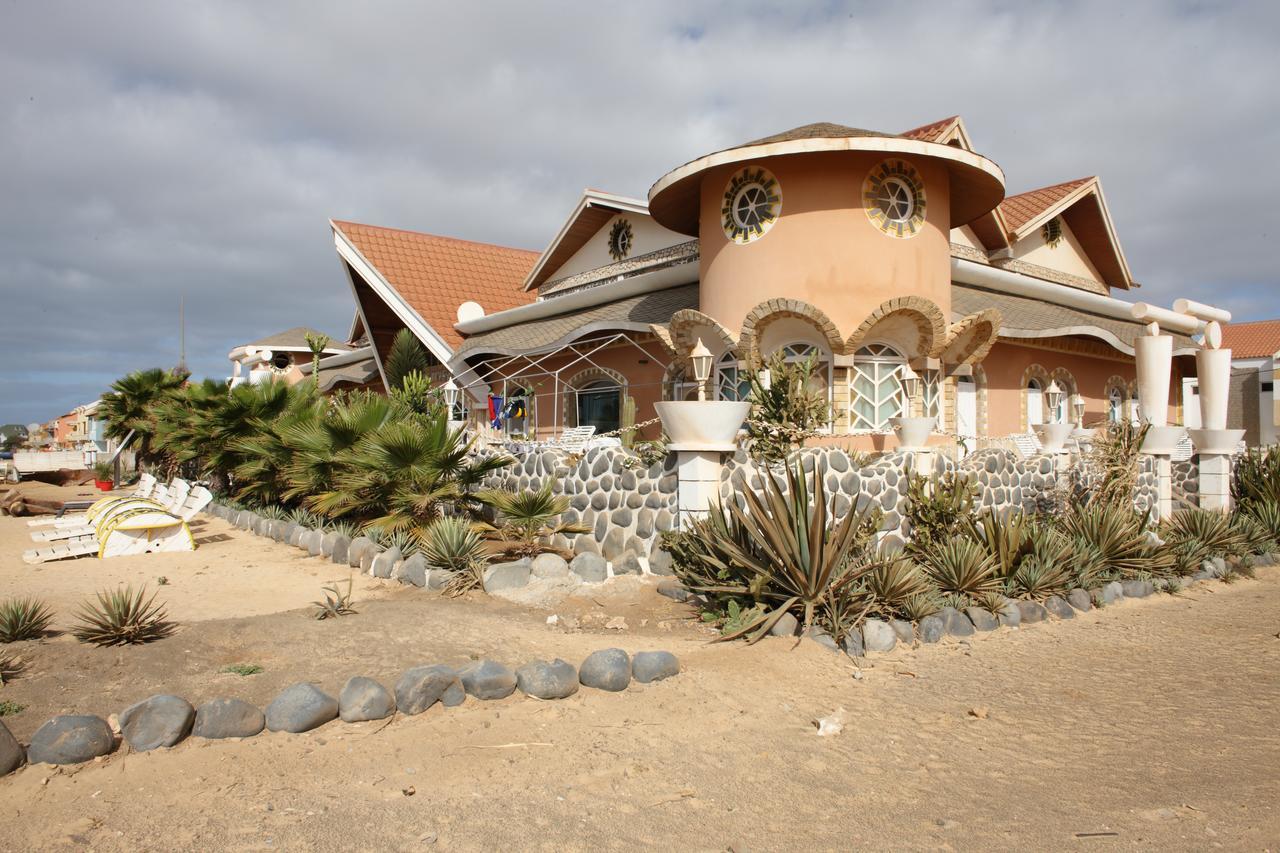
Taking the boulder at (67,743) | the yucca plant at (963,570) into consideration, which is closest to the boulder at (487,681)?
the boulder at (67,743)

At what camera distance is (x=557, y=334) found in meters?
17.8

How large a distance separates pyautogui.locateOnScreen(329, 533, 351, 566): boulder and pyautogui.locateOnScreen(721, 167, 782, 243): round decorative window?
7776 millimetres

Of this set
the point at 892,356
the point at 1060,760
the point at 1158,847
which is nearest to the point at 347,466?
the point at 892,356

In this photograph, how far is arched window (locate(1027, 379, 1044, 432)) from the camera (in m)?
17.9

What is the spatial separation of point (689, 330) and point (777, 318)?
1681 mm

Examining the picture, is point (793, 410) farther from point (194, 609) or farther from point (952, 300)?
point (952, 300)

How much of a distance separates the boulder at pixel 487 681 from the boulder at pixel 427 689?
0.06 metres

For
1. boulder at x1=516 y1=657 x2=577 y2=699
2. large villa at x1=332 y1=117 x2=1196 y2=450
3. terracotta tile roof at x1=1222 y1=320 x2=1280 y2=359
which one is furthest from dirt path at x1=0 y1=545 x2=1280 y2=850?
terracotta tile roof at x1=1222 y1=320 x2=1280 y2=359

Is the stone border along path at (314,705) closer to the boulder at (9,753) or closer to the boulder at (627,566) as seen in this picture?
the boulder at (9,753)

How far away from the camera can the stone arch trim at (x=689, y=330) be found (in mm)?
14086

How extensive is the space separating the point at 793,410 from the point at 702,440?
109cm

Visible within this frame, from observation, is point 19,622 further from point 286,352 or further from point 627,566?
point 286,352

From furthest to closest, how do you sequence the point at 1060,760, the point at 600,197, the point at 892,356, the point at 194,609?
the point at 600,197 → the point at 892,356 → the point at 194,609 → the point at 1060,760

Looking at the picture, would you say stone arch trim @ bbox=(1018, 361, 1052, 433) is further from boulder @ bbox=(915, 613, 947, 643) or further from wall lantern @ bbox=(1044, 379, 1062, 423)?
boulder @ bbox=(915, 613, 947, 643)
